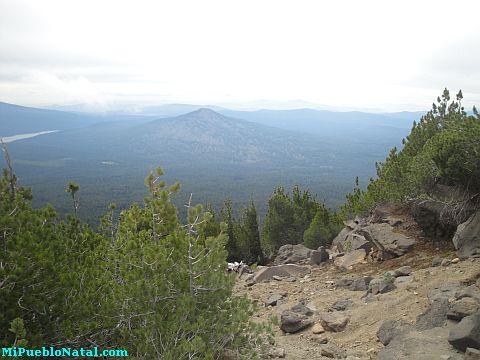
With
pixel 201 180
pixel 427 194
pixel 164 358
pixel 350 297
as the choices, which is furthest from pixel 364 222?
pixel 201 180

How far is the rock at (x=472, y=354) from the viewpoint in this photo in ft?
18.0

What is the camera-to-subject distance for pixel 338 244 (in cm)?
1877

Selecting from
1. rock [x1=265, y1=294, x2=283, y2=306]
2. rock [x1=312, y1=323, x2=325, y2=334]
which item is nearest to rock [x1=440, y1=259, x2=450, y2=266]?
rock [x1=312, y1=323, x2=325, y2=334]

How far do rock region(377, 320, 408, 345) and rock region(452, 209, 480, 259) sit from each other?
157 inches

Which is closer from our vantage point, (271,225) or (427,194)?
(427,194)

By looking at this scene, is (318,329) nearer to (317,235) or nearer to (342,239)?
(342,239)

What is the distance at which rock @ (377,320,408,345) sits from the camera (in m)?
7.45

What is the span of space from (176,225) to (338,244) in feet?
42.1

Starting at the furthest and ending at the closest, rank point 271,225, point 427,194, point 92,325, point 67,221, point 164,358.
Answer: point 271,225 < point 427,194 < point 67,221 < point 92,325 < point 164,358

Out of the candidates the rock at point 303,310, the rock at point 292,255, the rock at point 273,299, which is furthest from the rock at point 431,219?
the rock at point 292,255

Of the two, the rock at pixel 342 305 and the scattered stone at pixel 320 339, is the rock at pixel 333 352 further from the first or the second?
the rock at pixel 342 305

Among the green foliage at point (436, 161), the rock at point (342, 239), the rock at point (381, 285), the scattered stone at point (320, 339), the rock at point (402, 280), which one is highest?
the green foliage at point (436, 161)

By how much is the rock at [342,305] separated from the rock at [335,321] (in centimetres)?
86

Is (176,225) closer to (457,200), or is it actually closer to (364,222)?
(457,200)
